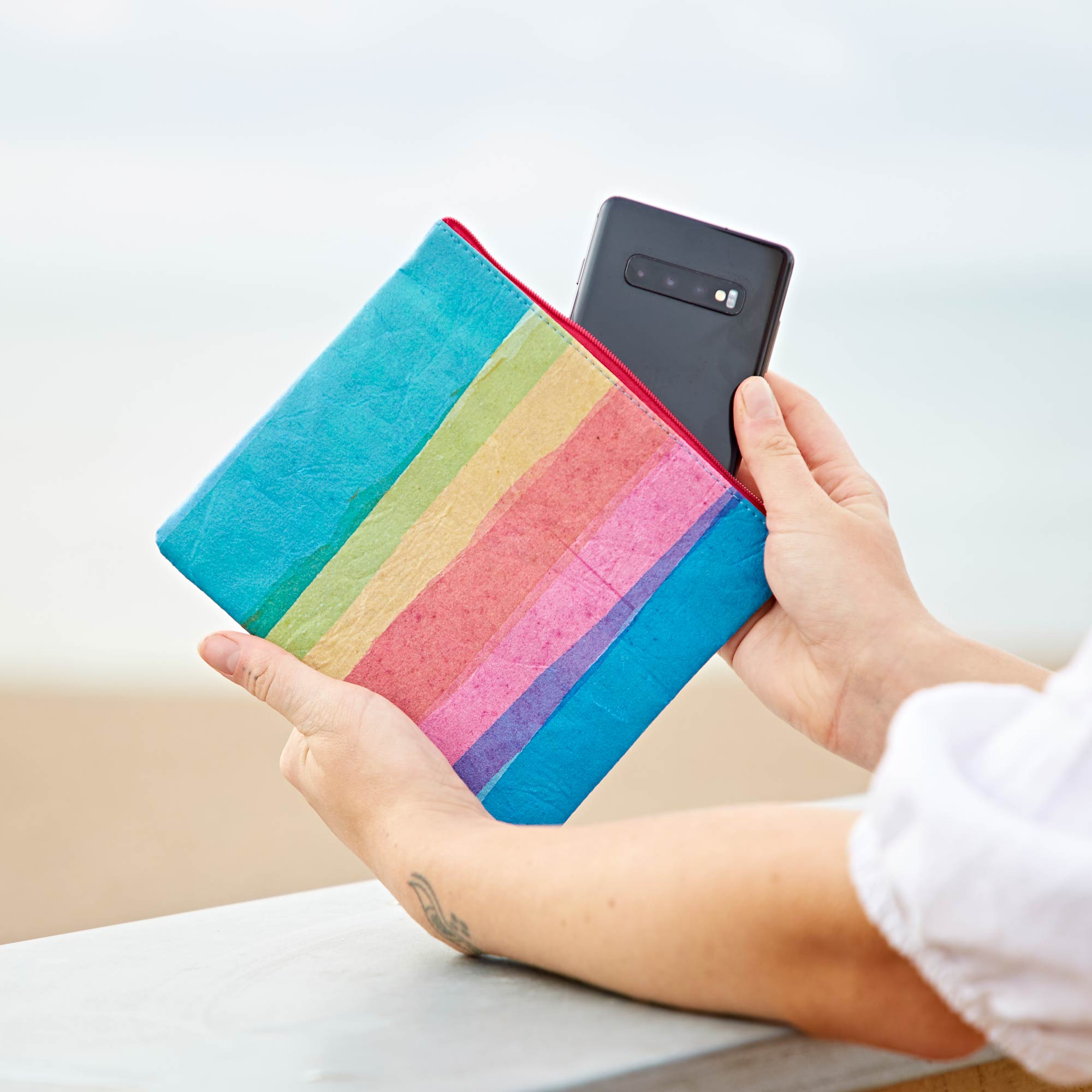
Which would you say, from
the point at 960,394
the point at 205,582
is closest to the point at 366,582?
the point at 205,582

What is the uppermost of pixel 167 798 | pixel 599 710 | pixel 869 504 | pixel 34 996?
pixel 869 504

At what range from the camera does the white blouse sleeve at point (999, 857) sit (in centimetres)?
28

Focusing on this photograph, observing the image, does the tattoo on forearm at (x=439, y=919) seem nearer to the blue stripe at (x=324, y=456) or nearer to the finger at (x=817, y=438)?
the blue stripe at (x=324, y=456)

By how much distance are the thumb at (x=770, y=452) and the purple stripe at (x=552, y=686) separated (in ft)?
0.19

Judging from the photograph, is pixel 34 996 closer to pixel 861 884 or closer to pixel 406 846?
pixel 406 846

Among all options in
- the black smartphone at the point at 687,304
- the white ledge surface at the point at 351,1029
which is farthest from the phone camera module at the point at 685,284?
the white ledge surface at the point at 351,1029

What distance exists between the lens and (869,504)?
30.5 inches

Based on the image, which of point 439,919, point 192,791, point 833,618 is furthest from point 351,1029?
point 192,791

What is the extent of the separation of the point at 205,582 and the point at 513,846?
1.02 feet

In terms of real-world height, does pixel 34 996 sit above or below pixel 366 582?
below

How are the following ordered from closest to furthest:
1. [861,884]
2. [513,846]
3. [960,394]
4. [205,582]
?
[861,884] → [513,846] → [205,582] → [960,394]

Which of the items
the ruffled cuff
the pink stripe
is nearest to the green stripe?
the pink stripe

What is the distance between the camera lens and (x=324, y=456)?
2.25ft

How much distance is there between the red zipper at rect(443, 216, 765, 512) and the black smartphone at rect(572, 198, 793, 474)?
5 cm
